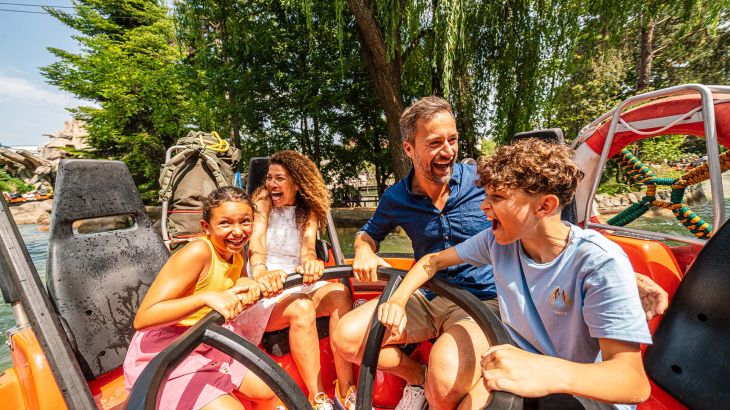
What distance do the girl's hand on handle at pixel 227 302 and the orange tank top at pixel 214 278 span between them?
27 cm

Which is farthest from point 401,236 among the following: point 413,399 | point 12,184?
point 12,184

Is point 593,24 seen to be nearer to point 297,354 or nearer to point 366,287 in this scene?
point 366,287

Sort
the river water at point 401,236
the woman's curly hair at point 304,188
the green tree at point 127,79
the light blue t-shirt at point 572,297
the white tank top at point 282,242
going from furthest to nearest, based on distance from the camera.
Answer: the green tree at point 127,79, the river water at point 401,236, the woman's curly hair at point 304,188, the white tank top at point 282,242, the light blue t-shirt at point 572,297

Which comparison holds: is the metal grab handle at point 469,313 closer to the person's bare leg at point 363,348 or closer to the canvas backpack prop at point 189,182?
the person's bare leg at point 363,348

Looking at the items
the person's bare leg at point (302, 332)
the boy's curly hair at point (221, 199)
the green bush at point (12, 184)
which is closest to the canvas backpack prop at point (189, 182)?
the boy's curly hair at point (221, 199)

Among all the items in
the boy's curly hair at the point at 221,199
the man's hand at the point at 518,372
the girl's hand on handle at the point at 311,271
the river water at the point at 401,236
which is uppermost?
the boy's curly hair at the point at 221,199

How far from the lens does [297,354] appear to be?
1.55 meters

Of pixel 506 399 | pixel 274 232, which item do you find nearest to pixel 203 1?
pixel 274 232

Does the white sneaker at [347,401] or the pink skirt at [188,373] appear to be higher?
the pink skirt at [188,373]

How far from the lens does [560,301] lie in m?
1.02

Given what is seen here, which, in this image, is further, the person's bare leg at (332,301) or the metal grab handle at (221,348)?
the person's bare leg at (332,301)

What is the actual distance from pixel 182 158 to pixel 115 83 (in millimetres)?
11269

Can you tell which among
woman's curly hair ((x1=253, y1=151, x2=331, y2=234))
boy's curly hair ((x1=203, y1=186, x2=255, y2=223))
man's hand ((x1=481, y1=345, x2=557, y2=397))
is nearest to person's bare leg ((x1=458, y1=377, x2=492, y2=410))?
man's hand ((x1=481, y1=345, x2=557, y2=397))

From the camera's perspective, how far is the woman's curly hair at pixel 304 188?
221 centimetres
